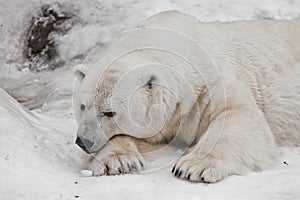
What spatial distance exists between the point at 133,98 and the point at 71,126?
1090mm

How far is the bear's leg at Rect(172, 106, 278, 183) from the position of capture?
3.29m

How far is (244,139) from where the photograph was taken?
11.7 ft

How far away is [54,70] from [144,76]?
9.26 feet

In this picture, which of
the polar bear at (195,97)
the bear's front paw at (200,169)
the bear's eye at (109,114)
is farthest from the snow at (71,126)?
the bear's eye at (109,114)

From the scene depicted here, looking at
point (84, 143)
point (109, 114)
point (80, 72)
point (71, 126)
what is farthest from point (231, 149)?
point (71, 126)

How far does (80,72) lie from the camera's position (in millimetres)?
3930

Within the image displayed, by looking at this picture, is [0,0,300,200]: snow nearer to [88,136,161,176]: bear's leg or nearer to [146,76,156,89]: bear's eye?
[88,136,161,176]: bear's leg

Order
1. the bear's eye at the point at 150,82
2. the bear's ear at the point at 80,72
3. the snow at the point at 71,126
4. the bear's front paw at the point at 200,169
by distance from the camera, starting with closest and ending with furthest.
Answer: the snow at the point at 71,126 → the bear's front paw at the point at 200,169 → the bear's eye at the point at 150,82 → the bear's ear at the point at 80,72

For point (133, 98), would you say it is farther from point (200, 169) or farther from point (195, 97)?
point (200, 169)

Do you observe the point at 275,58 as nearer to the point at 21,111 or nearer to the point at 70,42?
the point at 21,111

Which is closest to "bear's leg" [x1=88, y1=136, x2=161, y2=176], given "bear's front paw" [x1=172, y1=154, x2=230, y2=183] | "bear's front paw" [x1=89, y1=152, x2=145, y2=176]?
"bear's front paw" [x1=89, y1=152, x2=145, y2=176]

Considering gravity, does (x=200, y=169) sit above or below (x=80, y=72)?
below

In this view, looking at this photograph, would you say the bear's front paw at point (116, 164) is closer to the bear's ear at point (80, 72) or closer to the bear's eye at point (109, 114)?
the bear's eye at point (109, 114)

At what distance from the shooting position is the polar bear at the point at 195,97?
11.6 feet
